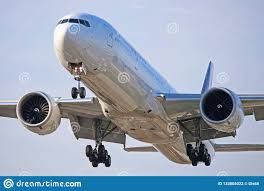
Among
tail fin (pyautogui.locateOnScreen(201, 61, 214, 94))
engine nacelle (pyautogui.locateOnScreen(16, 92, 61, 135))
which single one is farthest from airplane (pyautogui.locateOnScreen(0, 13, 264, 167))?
tail fin (pyautogui.locateOnScreen(201, 61, 214, 94))

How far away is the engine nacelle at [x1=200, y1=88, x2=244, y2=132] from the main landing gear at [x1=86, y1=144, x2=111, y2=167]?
6.46m

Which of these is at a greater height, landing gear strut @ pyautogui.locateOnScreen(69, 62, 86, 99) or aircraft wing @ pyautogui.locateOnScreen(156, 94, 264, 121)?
landing gear strut @ pyautogui.locateOnScreen(69, 62, 86, 99)

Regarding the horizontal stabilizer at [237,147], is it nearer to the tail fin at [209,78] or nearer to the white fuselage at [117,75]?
the tail fin at [209,78]

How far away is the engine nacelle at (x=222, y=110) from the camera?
90.0ft

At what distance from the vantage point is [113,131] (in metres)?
33.6

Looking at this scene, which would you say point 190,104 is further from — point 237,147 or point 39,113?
point 39,113

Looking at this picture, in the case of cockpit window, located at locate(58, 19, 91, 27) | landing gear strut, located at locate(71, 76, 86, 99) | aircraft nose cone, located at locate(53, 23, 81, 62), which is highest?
cockpit window, located at locate(58, 19, 91, 27)

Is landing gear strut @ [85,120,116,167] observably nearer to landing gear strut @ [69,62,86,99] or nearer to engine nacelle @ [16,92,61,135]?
engine nacelle @ [16,92,61,135]

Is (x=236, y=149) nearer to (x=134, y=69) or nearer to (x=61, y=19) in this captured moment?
(x=134, y=69)

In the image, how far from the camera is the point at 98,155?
32375mm

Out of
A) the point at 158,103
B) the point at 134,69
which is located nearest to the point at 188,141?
the point at 158,103

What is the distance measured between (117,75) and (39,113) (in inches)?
211

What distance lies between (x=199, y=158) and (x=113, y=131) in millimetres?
4596

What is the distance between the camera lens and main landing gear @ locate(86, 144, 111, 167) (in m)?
32.4
